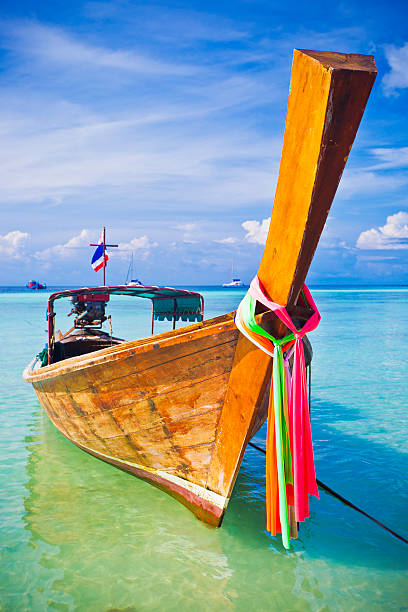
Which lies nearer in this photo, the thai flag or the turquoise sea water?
the turquoise sea water

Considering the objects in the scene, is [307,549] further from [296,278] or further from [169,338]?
[296,278]

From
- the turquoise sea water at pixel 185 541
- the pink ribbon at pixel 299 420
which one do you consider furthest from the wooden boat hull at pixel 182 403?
the turquoise sea water at pixel 185 541

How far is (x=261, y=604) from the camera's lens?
3240 millimetres

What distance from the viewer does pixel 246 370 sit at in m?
3.37

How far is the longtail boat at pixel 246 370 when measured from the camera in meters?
2.37

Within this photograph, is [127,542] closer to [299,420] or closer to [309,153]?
[299,420]

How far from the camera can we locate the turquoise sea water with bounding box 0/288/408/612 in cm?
332

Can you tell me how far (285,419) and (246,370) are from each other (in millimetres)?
442

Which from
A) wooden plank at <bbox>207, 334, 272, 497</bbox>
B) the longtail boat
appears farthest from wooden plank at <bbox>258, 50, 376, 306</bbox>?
wooden plank at <bbox>207, 334, 272, 497</bbox>

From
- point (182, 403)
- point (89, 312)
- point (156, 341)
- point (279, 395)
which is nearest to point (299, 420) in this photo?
point (279, 395)

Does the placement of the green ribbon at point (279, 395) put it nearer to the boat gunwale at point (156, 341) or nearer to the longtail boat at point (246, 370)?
the longtail boat at point (246, 370)

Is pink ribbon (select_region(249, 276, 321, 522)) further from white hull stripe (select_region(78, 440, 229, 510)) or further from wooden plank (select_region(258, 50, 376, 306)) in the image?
white hull stripe (select_region(78, 440, 229, 510))

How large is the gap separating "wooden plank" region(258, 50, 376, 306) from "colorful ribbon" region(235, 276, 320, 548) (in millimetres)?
263

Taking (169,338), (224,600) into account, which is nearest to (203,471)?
(224,600)
